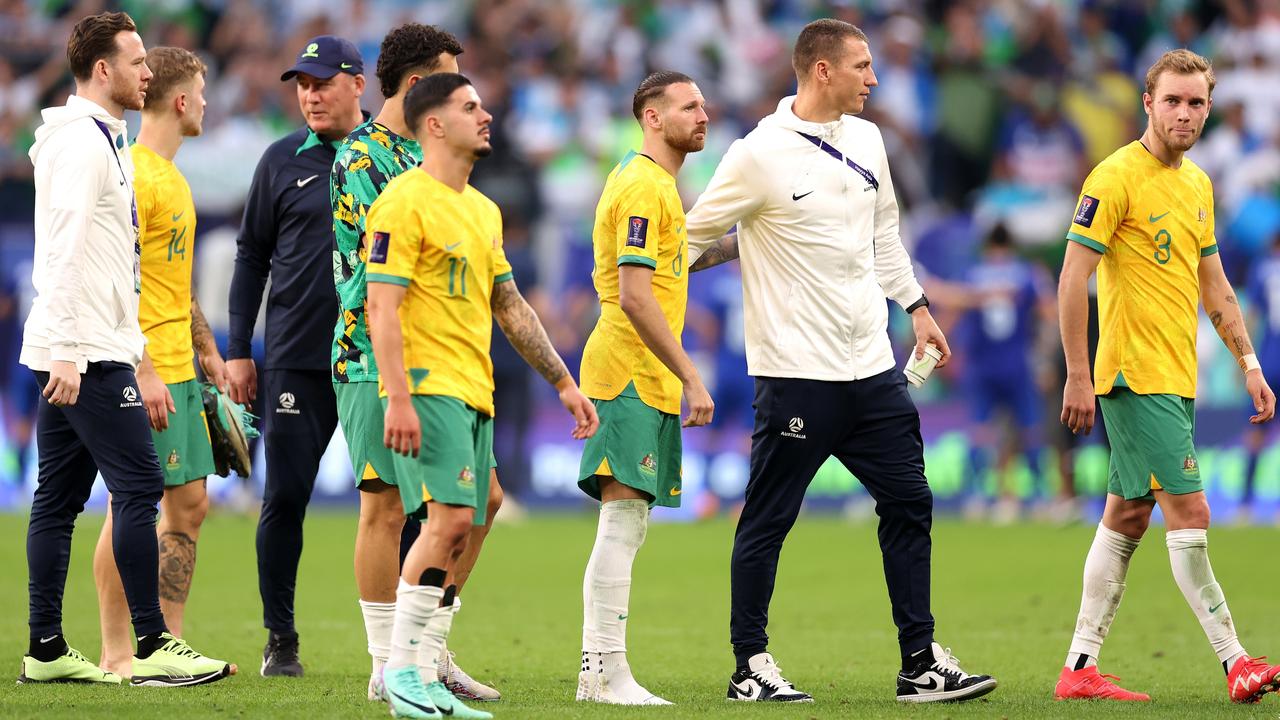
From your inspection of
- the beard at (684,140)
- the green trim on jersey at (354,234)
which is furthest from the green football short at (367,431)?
the beard at (684,140)

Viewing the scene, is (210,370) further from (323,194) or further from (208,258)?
(208,258)

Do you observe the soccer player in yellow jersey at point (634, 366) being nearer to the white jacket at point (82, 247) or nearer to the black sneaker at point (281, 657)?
the black sneaker at point (281, 657)

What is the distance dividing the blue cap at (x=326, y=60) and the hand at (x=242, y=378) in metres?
1.34

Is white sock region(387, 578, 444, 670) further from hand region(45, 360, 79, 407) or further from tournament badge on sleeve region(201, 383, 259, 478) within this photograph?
tournament badge on sleeve region(201, 383, 259, 478)

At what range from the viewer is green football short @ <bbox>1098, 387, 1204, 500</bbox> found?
23.3 feet

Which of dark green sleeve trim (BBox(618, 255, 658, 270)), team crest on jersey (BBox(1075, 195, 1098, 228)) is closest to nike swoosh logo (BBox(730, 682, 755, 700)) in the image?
dark green sleeve trim (BBox(618, 255, 658, 270))

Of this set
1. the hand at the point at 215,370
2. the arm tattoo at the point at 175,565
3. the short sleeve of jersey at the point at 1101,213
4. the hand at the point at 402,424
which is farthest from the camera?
the hand at the point at 215,370

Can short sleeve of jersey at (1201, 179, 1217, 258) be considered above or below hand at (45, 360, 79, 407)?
above

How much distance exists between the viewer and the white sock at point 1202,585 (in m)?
7.14

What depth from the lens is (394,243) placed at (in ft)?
19.4

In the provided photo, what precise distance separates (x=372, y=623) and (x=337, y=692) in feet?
1.24

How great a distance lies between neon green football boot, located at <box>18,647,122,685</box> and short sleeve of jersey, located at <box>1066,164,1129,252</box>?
4.48 metres

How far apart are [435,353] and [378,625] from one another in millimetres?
1352

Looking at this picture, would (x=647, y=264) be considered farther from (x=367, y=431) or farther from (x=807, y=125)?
(x=367, y=431)
